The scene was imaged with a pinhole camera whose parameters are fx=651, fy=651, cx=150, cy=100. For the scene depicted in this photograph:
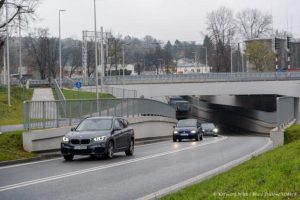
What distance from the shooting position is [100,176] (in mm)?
16891

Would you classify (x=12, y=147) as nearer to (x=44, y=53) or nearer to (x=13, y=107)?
(x=13, y=107)

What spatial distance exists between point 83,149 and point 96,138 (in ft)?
2.07

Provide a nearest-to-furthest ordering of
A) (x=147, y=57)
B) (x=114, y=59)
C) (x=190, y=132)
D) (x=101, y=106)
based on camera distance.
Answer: (x=101, y=106)
(x=190, y=132)
(x=114, y=59)
(x=147, y=57)

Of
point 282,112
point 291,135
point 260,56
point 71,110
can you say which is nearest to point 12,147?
point 71,110

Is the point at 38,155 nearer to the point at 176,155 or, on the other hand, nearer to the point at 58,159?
the point at 58,159

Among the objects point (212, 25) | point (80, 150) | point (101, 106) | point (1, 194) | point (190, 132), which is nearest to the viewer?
point (1, 194)

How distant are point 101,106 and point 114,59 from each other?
8182cm

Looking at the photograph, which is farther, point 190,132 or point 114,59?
point 114,59

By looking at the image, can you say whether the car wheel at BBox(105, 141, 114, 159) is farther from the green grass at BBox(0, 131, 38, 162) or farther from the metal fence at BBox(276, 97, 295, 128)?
the metal fence at BBox(276, 97, 295, 128)

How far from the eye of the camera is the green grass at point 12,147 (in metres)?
21.9

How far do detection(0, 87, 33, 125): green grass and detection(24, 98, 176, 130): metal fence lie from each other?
5.69 meters

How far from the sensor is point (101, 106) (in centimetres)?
3556

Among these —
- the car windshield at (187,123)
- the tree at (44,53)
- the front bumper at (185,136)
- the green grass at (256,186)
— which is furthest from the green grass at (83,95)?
the green grass at (256,186)

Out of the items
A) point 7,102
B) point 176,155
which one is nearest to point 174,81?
point 7,102
